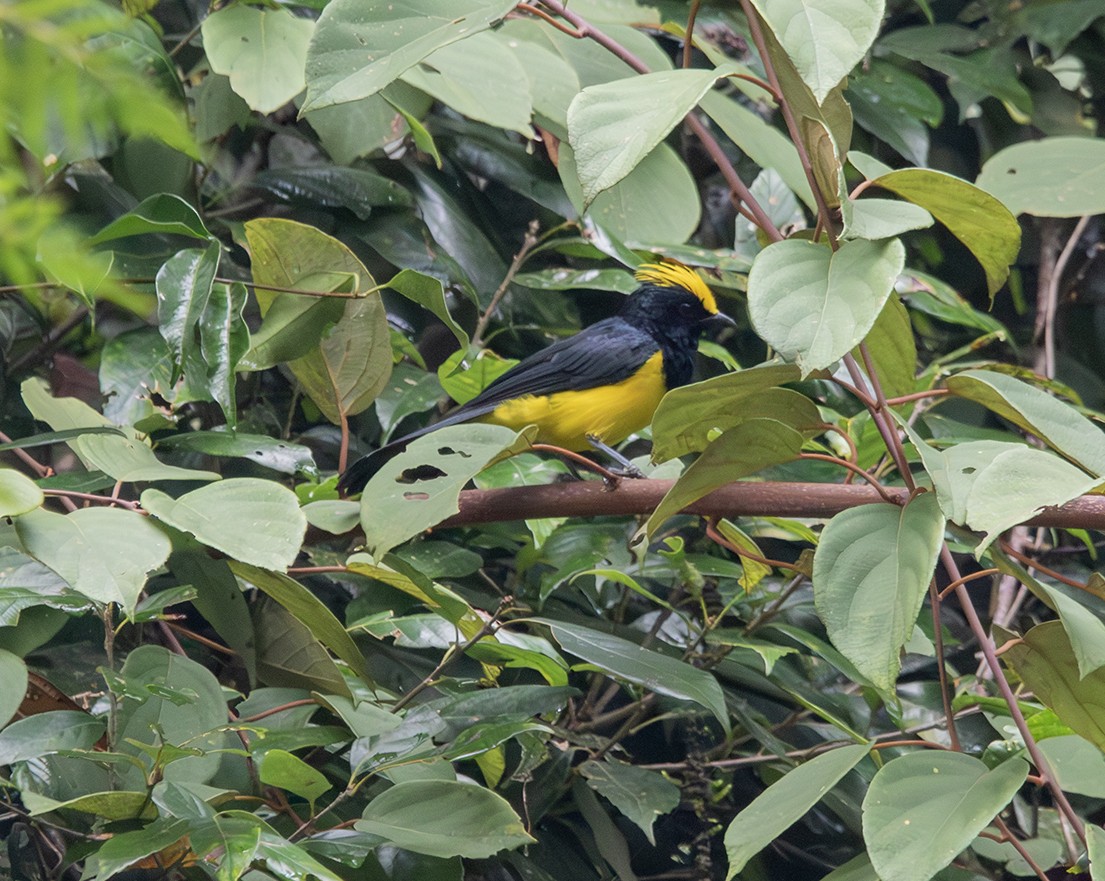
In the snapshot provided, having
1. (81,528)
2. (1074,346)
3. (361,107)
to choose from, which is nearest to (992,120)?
(1074,346)

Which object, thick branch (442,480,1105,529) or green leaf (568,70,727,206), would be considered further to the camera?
thick branch (442,480,1105,529)

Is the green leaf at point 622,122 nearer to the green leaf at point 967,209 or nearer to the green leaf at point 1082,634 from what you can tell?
the green leaf at point 967,209

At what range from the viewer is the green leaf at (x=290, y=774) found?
1.52 m

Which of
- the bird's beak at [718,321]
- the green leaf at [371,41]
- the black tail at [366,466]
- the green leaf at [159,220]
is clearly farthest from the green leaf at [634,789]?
the bird's beak at [718,321]

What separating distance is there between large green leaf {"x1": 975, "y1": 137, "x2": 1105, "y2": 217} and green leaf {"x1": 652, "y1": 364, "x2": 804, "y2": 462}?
0.82m

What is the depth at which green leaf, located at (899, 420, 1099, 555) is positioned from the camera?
3.63 feet

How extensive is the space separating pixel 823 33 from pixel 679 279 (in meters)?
2.31

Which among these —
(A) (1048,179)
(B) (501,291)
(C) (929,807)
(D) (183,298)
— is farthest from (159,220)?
(A) (1048,179)

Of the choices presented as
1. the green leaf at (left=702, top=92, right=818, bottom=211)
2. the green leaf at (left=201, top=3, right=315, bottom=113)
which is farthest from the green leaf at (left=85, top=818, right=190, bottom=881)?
the green leaf at (left=702, top=92, right=818, bottom=211)

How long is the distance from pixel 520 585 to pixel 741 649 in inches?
18.6

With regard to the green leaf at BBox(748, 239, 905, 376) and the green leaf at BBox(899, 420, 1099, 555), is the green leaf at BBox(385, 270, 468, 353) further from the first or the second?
the green leaf at BBox(899, 420, 1099, 555)

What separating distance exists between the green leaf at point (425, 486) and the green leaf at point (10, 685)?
464mm

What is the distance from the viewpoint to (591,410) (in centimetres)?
309

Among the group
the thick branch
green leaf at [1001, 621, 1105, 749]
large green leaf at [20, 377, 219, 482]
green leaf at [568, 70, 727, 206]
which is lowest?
green leaf at [1001, 621, 1105, 749]
